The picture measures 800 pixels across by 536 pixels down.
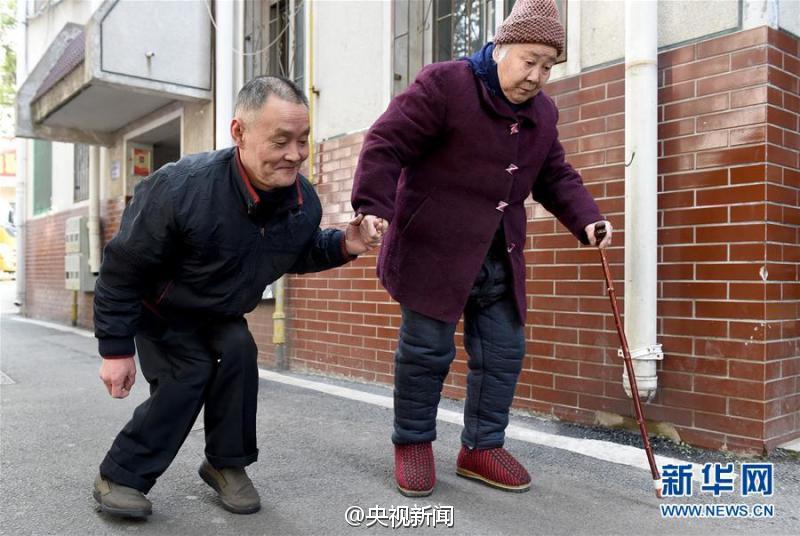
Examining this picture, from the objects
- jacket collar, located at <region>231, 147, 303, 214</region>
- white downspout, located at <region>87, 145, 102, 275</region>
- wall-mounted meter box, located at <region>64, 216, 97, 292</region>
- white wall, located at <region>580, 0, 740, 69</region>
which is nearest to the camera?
jacket collar, located at <region>231, 147, 303, 214</region>

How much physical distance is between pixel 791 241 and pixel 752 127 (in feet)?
1.93

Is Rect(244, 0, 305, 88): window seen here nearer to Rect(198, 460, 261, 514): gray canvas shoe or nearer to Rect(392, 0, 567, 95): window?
Rect(392, 0, 567, 95): window

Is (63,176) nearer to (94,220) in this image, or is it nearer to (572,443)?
(94,220)

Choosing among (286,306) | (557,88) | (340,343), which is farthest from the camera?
(286,306)

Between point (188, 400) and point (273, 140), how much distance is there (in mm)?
955

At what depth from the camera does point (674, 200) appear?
3383 mm

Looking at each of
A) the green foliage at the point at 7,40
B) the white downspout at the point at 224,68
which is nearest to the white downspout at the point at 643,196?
the white downspout at the point at 224,68

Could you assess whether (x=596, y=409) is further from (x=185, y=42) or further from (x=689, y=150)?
(x=185, y=42)

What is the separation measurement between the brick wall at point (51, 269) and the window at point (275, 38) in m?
4.01

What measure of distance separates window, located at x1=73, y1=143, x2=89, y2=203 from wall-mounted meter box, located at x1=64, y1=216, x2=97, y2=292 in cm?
77

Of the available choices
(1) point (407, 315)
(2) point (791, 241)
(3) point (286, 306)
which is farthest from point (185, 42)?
(2) point (791, 241)

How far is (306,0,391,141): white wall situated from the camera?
525 cm

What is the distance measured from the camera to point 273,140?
7.43 feet

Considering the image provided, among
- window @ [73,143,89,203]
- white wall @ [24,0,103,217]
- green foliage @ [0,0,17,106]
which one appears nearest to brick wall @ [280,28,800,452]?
window @ [73,143,89,203]
